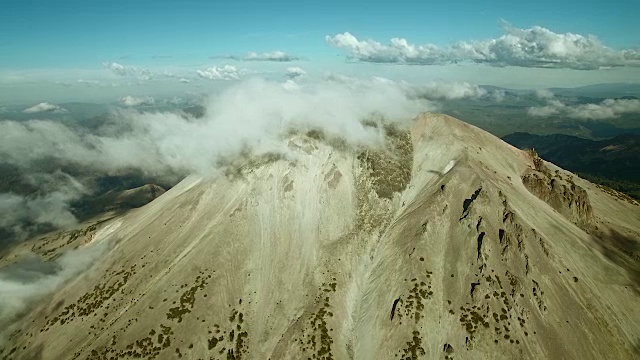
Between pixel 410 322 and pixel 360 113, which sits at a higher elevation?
pixel 360 113

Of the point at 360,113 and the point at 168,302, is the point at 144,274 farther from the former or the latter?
the point at 360,113

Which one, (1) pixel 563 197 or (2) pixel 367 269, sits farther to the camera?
(1) pixel 563 197

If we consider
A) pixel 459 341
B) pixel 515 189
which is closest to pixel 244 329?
pixel 459 341

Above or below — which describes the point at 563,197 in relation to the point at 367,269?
above

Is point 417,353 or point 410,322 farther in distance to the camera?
point 410,322

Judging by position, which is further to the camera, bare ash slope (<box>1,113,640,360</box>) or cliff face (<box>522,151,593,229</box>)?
cliff face (<box>522,151,593,229</box>)

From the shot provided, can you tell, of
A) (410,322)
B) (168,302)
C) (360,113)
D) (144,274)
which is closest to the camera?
(410,322)

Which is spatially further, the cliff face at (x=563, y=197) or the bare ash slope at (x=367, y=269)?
the cliff face at (x=563, y=197)

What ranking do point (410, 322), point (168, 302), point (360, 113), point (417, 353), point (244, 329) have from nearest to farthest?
point (417, 353)
point (410, 322)
point (244, 329)
point (168, 302)
point (360, 113)
